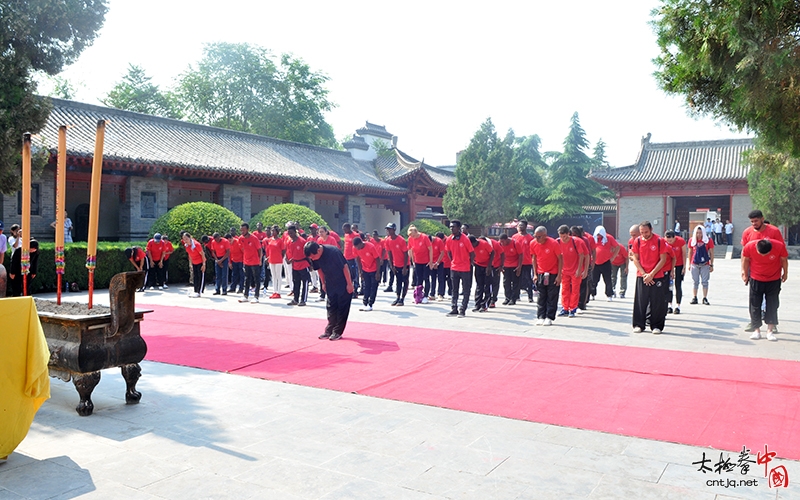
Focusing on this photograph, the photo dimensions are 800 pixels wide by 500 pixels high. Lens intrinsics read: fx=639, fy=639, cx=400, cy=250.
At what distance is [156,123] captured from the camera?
2700 cm

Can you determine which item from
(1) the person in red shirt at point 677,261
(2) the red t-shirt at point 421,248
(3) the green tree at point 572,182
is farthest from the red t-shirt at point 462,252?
(3) the green tree at point 572,182

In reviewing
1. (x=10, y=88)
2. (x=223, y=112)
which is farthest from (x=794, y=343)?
(x=223, y=112)

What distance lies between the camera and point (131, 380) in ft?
19.1

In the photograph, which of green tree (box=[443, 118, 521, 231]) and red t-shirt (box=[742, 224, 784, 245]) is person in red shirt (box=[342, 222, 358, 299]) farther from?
green tree (box=[443, 118, 521, 231])

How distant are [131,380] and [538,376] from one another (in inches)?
162

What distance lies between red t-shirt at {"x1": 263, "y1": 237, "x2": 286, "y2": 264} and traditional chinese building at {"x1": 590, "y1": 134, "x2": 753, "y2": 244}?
2671 centimetres

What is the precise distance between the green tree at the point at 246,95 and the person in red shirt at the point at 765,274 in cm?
3855

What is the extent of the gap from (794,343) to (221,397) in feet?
24.9

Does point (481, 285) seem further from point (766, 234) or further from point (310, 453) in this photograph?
point (310, 453)

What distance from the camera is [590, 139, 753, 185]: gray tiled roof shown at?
1427 inches

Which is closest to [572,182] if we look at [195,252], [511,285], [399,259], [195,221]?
[195,221]

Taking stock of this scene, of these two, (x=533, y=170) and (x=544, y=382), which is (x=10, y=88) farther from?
(x=533, y=170)

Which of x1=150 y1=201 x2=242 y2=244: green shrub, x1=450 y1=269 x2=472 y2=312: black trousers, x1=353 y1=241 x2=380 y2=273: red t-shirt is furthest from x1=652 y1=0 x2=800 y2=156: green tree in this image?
x1=150 y1=201 x2=242 y2=244: green shrub

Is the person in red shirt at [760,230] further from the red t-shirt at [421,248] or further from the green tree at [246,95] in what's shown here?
the green tree at [246,95]
